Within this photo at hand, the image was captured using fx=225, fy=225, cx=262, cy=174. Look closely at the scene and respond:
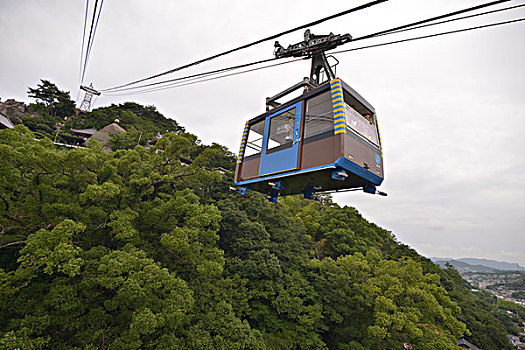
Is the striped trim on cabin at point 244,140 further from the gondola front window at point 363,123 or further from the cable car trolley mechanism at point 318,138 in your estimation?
the gondola front window at point 363,123

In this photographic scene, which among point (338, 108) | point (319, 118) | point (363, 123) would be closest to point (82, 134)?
point (319, 118)

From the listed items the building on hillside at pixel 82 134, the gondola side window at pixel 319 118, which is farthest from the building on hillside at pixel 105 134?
the gondola side window at pixel 319 118

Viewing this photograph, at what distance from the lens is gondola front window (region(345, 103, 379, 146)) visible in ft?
13.7

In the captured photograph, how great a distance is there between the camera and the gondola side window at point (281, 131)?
16.2ft

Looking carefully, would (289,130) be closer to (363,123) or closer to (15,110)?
(363,123)

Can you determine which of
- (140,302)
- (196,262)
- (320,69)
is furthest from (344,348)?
(320,69)

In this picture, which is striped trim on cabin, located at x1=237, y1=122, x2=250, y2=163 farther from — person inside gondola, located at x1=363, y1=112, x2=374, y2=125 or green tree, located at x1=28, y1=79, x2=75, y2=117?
green tree, located at x1=28, y1=79, x2=75, y2=117

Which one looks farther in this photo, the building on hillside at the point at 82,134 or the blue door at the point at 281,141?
the building on hillside at the point at 82,134

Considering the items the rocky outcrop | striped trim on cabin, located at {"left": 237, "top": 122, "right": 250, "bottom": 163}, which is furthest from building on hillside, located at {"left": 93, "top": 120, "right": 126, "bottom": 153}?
striped trim on cabin, located at {"left": 237, "top": 122, "right": 250, "bottom": 163}

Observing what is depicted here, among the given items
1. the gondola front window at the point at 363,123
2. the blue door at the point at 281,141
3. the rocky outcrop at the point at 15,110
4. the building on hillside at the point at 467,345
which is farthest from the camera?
the rocky outcrop at the point at 15,110

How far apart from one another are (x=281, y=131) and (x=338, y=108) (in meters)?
1.59

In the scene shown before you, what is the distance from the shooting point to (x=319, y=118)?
446 centimetres

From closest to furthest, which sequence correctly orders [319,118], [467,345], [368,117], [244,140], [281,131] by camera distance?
[319,118] < [368,117] < [281,131] < [244,140] < [467,345]

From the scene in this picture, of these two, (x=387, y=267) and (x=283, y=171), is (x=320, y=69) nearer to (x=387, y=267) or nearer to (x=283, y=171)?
(x=283, y=171)
